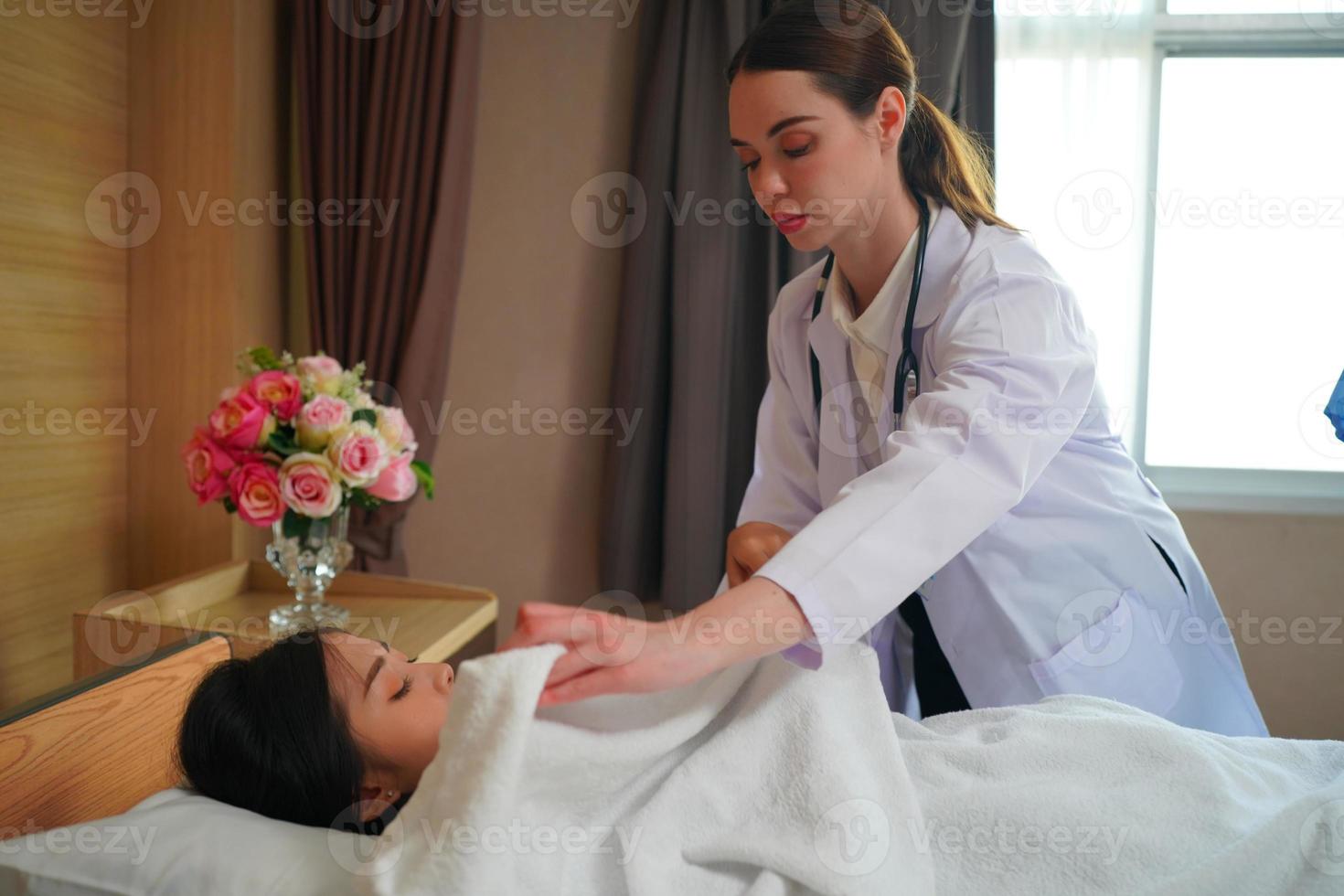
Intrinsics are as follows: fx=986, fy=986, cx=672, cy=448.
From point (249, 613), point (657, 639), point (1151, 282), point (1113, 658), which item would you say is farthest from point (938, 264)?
point (1151, 282)

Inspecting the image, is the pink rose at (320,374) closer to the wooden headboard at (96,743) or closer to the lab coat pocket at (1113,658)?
the wooden headboard at (96,743)

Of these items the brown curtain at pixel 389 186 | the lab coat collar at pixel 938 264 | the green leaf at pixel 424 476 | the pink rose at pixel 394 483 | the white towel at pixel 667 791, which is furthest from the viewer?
the brown curtain at pixel 389 186

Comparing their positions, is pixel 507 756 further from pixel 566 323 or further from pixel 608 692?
pixel 566 323

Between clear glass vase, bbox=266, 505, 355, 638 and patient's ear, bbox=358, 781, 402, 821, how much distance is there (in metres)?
1.05

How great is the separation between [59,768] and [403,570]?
1801 millimetres

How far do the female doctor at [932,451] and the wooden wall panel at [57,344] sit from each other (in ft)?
5.18

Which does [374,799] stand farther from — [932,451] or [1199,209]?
[1199,209]

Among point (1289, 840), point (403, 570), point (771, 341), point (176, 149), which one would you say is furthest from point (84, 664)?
point (1289, 840)

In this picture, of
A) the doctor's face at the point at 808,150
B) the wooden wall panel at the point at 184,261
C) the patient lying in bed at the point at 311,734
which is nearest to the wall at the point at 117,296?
the wooden wall panel at the point at 184,261

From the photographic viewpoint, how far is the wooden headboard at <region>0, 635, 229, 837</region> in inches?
42.3

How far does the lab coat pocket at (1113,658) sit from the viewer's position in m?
1.40

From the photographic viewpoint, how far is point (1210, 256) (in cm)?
306

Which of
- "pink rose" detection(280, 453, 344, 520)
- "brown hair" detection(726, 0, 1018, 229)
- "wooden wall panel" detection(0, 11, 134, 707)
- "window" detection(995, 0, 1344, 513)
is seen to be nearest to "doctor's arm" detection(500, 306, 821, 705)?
"brown hair" detection(726, 0, 1018, 229)

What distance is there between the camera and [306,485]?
202 cm
